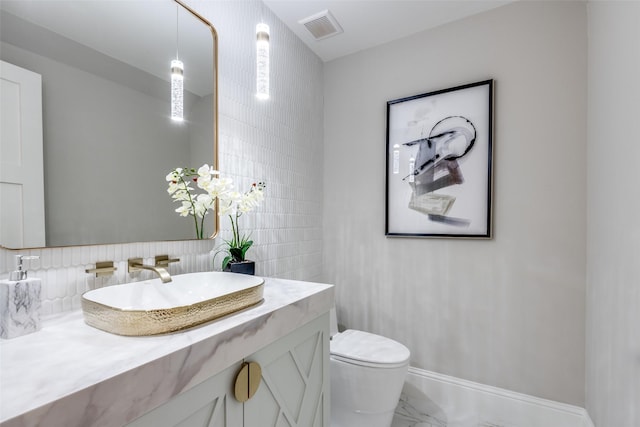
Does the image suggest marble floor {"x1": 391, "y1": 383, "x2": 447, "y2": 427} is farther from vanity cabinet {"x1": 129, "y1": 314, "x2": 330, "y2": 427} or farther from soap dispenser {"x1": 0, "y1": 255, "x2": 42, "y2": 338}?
soap dispenser {"x1": 0, "y1": 255, "x2": 42, "y2": 338}

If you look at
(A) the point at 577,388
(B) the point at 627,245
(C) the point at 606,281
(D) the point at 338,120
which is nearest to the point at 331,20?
(D) the point at 338,120

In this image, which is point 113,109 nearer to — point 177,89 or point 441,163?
point 177,89

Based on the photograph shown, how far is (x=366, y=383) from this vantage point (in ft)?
5.01

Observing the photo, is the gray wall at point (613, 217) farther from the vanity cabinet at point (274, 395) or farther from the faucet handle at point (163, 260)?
the faucet handle at point (163, 260)

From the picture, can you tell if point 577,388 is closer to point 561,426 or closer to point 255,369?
point 561,426

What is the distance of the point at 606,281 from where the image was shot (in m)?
1.36

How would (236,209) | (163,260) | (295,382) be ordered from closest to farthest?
1. (295,382)
2. (163,260)
3. (236,209)

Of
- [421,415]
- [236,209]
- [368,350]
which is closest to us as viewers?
[236,209]

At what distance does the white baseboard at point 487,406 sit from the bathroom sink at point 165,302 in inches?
58.3

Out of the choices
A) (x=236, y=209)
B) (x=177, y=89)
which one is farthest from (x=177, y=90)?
(x=236, y=209)

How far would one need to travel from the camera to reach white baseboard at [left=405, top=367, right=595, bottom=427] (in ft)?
5.44

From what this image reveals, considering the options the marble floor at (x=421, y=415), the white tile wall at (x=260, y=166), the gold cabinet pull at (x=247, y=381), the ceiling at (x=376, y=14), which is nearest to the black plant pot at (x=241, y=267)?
the white tile wall at (x=260, y=166)

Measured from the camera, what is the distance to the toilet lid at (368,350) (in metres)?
1.52

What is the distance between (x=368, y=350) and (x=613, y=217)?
3.95 ft
